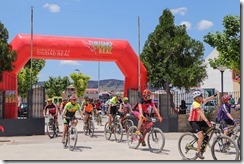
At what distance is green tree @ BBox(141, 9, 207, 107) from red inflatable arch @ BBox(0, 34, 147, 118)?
5776 millimetres

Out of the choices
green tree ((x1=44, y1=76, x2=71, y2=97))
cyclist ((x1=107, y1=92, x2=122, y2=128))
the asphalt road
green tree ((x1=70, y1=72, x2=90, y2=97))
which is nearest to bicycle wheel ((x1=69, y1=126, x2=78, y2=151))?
the asphalt road

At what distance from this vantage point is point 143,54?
26.5 m

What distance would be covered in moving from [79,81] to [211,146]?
67.2 m

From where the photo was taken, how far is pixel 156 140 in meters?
11.3

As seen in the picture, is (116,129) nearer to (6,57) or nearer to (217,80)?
(6,57)

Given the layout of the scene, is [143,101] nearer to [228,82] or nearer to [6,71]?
[6,71]

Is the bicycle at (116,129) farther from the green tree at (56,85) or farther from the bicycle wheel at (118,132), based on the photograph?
the green tree at (56,85)

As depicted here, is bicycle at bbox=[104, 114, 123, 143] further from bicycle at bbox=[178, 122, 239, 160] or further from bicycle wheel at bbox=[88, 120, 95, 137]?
bicycle at bbox=[178, 122, 239, 160]

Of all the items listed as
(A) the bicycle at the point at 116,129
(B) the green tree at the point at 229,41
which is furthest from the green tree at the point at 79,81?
(A) the bicycle at the point at 116,129

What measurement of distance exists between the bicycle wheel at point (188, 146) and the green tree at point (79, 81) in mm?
A: 65886

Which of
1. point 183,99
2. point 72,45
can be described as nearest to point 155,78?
point 183,99

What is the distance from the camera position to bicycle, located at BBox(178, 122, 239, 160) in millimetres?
9531

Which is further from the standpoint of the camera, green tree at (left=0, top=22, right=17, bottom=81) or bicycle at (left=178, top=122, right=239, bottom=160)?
green tree at (left=0, top=22, right=17, bottom=81)

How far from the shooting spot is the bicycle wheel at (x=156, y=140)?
11.2 meters
